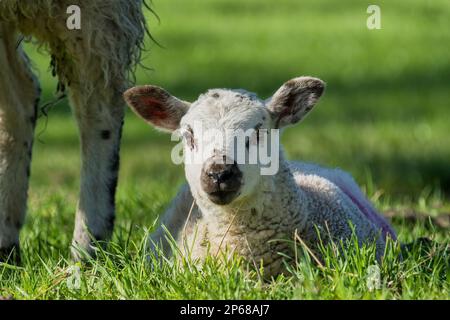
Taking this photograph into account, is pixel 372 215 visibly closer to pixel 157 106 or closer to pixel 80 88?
pixel 157 106

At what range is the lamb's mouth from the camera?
16.4 ft

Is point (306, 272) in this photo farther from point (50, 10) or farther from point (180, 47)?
point (180, 47)

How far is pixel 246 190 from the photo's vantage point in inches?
202


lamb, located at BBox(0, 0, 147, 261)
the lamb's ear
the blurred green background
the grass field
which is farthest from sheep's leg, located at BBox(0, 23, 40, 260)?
the lamb's ear

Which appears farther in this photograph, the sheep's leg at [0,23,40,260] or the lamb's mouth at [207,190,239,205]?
the sheep's leg at [0,23,40,260]

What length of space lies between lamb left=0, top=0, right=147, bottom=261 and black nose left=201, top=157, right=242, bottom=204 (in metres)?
1.14

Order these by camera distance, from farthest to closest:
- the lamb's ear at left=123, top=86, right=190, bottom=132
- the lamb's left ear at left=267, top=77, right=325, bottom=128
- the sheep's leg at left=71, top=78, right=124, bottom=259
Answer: the sheep's leg at left=71, top=78, right=124, bottom=259
the lamb's ear at left=123, top=86, right=190, bottom=132
the lamb's left ear at left=267, top=77, right=325, bottom=128

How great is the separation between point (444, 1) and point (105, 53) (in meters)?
16.9

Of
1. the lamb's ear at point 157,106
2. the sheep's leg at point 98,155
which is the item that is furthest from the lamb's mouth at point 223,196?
the sheep's leg at point 98,155

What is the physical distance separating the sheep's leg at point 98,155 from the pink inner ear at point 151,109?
865 mm

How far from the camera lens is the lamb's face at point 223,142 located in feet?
16.3

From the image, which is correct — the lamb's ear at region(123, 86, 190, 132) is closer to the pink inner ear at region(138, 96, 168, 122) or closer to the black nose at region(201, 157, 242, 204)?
the pink inner ear at region(138, 96, 168, 122)

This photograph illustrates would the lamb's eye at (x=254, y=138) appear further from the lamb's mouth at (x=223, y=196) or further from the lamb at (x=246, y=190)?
the lamb's mouth at (x=223, y=196)

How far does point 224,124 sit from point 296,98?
0.47 metres
